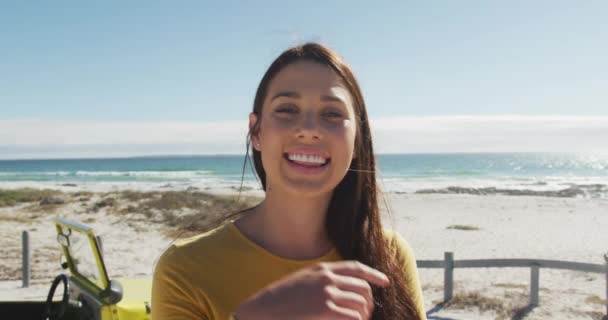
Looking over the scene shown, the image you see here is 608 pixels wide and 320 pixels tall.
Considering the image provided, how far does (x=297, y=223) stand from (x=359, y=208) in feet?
0.91

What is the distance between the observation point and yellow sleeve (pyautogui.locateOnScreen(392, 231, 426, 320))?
152cm

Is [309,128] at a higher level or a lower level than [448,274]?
higher

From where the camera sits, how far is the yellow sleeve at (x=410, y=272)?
152 cm

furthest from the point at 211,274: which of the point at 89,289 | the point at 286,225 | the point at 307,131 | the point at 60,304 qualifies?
the point at 89,289

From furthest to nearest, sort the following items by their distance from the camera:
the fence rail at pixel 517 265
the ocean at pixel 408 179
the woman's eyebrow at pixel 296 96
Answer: the ocean at pixel 408 179 < the fence rail at pixel 517 265 < the woman's eyebrow at pixel 296 96

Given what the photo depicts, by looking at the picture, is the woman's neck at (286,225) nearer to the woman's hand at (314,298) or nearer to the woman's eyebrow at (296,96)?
the woman's eyebrow at (296,96)

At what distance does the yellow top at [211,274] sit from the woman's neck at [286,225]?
0.20ft

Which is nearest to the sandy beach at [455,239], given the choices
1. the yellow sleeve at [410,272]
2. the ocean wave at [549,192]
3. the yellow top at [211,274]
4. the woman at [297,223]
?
the yellow sleeve at [410,272]

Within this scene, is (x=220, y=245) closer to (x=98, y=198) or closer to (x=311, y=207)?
(x=311, y=207)

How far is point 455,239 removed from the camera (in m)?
18.7

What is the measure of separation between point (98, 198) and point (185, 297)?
3155 cm

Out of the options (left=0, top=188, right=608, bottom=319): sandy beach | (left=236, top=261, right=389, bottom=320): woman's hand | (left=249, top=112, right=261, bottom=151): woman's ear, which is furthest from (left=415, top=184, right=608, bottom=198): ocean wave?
(left=236, top=261, right=389, bottom=320): woman's hand

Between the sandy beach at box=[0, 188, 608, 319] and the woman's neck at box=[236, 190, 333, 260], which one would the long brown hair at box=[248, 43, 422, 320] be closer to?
the woman's neck at box=[236, 190, 333, 260]

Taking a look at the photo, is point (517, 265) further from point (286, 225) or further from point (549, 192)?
point (549, 192)
